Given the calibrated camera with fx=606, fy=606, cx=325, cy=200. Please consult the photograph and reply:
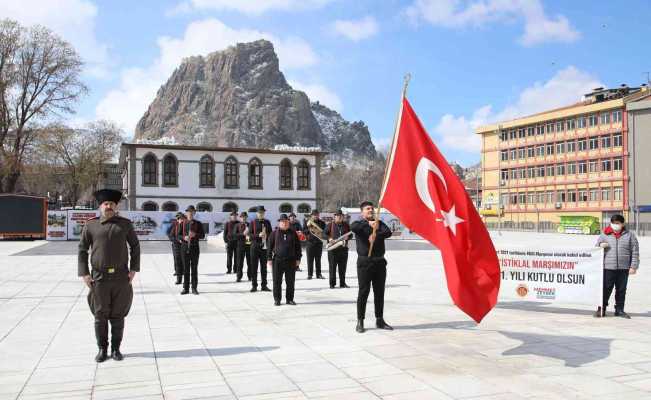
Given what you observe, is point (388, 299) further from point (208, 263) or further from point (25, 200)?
point (25, 200)

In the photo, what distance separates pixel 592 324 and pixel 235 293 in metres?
6.90

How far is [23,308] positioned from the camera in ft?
34.3

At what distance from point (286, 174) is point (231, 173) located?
4571 millimetres

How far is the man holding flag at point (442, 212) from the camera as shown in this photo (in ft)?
23.4

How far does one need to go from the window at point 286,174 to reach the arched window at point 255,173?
1838mm

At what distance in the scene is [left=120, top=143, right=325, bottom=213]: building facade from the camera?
4672 centimetres

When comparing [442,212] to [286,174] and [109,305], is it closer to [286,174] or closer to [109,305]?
[109,305]

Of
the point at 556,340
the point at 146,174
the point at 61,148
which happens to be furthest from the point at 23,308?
the point at 61,148

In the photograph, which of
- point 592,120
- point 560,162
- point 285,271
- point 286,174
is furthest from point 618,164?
point 285,271

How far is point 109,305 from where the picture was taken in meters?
6.63

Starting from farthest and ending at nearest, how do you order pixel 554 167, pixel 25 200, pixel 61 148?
pixel 554 167
pixel 61 148
pixel 25 200

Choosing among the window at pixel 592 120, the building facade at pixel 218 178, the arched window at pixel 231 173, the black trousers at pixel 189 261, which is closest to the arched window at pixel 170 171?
the building facade at pixel 218 178

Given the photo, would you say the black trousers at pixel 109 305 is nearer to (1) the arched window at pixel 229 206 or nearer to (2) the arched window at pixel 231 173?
(1) the arched window at pixel 229 206

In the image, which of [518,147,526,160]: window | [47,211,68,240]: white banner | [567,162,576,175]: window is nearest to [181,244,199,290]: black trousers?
[47,211,68,240]: white banner
